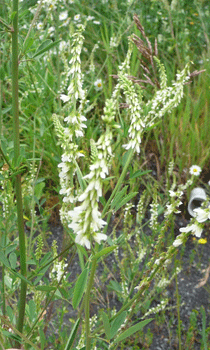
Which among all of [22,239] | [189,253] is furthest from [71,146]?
[189,253]

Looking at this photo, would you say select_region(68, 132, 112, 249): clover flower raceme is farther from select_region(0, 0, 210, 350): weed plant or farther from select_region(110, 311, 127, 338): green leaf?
select_region(110, 311, 127, 338): green leaf

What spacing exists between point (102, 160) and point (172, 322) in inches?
69.2

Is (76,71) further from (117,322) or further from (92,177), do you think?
(117,322)

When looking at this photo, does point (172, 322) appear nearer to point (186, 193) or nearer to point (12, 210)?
point (186, 193)

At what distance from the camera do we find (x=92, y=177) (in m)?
0.68

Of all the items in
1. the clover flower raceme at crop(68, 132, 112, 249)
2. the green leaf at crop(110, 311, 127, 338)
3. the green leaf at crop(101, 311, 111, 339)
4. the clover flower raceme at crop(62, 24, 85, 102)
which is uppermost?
the clover flower raceme at crop(62, 24, 85, 102)

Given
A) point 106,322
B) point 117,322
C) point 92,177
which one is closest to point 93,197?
point 92,177

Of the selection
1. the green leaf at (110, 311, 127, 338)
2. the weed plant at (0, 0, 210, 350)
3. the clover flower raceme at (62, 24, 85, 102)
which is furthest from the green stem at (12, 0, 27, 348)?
the green leaf at (110, 311, 127, 338)

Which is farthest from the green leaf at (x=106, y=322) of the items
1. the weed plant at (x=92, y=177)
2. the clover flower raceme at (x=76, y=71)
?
the clover flower raceme at (x=76, y=71)

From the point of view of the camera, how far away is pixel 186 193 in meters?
2.89

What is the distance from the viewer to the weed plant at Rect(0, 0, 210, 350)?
37.0 inches

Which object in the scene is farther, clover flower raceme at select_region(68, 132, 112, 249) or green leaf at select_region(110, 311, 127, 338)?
green leaf at select_region(110, 311, 127, 338)

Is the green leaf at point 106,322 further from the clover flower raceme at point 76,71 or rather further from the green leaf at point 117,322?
the clover flower raceme at point 76,71

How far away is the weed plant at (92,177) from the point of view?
0.94 metres
